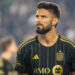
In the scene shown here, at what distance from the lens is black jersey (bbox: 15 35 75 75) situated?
18.7 ft

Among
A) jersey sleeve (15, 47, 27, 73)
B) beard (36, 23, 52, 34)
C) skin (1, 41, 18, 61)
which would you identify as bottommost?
jersey sleeve (15, 47, 27, 73)

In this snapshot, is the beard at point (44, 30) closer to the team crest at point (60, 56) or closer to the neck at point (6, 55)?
the team crest at point (60, 56)

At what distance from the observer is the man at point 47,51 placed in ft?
18.7

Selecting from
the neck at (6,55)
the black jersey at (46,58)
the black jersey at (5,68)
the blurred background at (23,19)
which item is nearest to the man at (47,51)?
the black jersey at (46,58)

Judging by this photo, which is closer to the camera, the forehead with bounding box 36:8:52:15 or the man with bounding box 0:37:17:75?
the forehead with bounding box 36:8:52:15

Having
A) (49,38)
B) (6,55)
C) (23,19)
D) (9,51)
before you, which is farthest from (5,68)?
(23,19)

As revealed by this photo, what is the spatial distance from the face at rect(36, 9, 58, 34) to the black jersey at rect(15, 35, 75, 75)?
277 mm

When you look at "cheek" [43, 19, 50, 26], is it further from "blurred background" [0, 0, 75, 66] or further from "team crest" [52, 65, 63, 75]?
"blurred background" [0, 0, 75, 66]

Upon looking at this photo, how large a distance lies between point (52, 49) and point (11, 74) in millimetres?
2571

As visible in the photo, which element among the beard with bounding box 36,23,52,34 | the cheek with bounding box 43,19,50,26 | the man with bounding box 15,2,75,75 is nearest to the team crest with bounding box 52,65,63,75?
the man with bounding box 15,2,75,75

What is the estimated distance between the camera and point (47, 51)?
5.82 metres

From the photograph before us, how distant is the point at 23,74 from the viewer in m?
5.85

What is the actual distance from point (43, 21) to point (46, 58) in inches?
23.3

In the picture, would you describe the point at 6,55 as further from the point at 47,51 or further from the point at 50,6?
the point at 50,6
